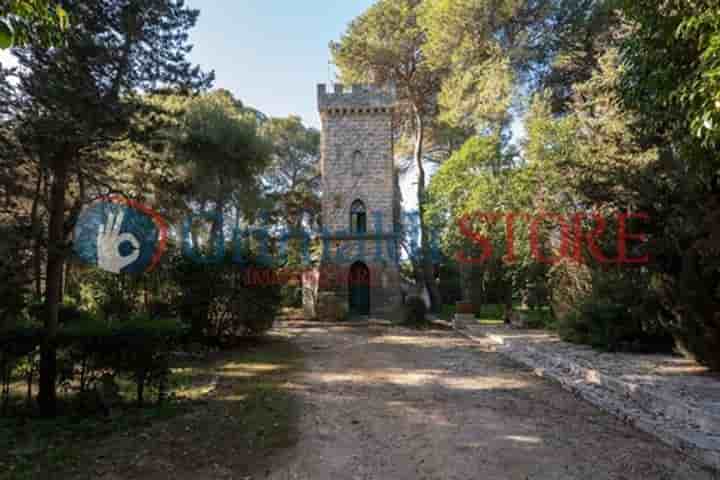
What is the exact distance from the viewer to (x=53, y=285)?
557 cm

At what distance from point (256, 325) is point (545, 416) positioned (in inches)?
271

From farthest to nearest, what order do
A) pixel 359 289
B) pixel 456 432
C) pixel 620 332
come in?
pixel 359 289 → pixel 620 332 → pixel 456 432

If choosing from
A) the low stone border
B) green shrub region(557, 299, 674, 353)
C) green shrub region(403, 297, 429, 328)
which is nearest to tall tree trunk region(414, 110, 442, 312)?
green shrub region(403, 297, 429, 328)

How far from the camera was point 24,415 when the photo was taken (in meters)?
4.94

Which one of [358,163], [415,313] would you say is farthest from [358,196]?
[415,313]

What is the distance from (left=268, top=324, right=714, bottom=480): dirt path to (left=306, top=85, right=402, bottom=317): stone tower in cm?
991

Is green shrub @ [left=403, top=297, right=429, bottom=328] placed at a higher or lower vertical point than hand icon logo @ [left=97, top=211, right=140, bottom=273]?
lower

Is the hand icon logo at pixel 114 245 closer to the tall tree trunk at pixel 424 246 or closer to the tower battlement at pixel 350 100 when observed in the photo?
the tower battlement at pixel 350 100

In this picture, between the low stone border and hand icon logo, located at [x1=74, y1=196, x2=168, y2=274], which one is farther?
hand icon logo, located at [x1=74, y1=196, x2=168, y2=274]

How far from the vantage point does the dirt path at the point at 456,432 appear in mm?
3148

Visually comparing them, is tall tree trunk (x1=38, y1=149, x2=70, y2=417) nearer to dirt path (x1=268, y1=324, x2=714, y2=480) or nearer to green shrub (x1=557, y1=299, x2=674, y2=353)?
dirt path (x1=268, y1=324, x2=714, y2=480)

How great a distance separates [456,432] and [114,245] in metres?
12.5

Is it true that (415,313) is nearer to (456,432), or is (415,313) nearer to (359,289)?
(359,289)

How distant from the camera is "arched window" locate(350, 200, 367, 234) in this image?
17.5 m
